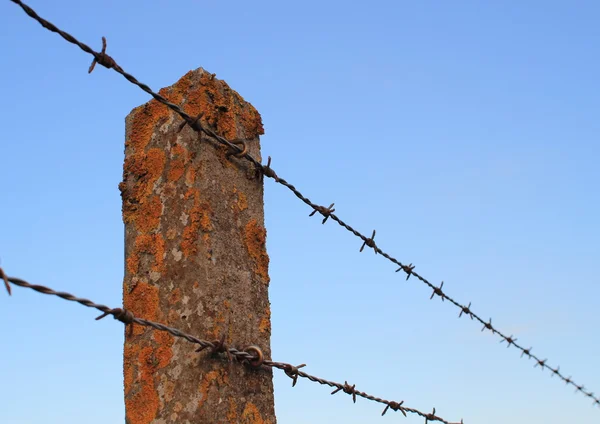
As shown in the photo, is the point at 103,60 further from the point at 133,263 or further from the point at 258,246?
the point at 258,246

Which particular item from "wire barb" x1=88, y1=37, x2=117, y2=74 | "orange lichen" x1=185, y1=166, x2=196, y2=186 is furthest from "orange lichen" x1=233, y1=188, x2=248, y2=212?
"wire barb" x1=88, y1=37, x2=117, y2=74

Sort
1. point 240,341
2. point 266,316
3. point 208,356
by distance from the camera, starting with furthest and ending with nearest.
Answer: point 266,316
point 240,341
point 208,356

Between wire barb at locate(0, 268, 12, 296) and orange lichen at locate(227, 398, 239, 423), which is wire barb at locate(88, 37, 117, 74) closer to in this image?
wire barb at locate(0, 268, 12, 296)

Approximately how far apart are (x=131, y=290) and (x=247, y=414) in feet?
1.92

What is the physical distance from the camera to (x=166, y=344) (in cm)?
229

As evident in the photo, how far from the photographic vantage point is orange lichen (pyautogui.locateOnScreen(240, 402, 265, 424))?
2.30 metres

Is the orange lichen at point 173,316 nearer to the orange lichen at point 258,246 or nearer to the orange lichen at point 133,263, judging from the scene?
the orange lichen at point 133,263

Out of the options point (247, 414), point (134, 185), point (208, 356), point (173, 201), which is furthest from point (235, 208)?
point (247, 414)

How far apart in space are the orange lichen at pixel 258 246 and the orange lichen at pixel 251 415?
0.48 meters

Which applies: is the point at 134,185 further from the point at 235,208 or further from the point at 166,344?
the point at 166,344

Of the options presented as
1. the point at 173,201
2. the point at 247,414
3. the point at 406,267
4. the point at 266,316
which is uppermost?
the point at 406,267

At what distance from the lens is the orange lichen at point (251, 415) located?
7.56ft

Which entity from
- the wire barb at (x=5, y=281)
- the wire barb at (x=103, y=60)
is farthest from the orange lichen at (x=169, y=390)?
the wire barb at (x=103, y=60)

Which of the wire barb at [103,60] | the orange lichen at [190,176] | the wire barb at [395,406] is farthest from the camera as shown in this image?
the wire barb at [395,406]
